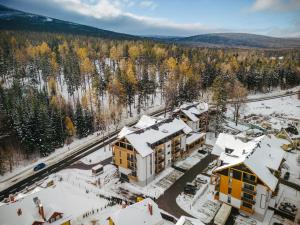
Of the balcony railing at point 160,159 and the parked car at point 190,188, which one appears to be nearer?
the parked car at point 190,188

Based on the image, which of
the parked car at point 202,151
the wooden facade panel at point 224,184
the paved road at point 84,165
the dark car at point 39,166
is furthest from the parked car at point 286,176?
the dark car at point 39,166

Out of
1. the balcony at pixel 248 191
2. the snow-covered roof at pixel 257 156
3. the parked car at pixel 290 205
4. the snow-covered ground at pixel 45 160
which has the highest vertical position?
the snow-covered roof at pixel 257 156

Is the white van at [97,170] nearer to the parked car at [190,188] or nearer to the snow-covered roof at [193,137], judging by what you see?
the parked car at [190,188]

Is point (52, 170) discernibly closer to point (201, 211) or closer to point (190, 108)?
point (201, 211)

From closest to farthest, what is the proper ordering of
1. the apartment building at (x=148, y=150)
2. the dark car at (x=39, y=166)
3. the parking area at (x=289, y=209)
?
the parking area at (x=289, y=209)
the apartment building at (x=148, y=150)
the dark car at (x=39, y=166)

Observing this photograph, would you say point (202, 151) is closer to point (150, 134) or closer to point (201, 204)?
point (150, 134)

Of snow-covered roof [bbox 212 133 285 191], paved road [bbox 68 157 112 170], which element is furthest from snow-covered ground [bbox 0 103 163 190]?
snow-covered roof [bbox 212 133 285 191]

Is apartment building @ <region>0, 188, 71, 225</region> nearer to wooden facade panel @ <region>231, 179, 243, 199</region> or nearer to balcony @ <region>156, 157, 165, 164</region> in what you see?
balcony @ <region>156, 157, 165, 164</region>
